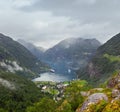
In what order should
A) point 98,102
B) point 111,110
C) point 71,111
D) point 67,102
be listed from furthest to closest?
point 67,102 < point 71,111 < point 98,102 < point 111,110

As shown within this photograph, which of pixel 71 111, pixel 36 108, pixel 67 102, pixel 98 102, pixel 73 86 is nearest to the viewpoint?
pixel 98 102

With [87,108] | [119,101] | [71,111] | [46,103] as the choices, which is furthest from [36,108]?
[119,101]

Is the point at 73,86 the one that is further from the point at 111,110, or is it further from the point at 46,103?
the point at 111,110

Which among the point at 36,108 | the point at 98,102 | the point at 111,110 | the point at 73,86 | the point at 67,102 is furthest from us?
the point at 36,108

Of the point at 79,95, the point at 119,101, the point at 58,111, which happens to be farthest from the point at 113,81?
the point at 119,101

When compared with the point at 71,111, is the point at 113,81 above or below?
above

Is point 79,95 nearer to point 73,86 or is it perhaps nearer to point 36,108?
point 73,86

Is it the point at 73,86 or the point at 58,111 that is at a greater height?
the point at 73,86

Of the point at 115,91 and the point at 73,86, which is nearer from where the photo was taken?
the point at 115,91

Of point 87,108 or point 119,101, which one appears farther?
point 87,108
